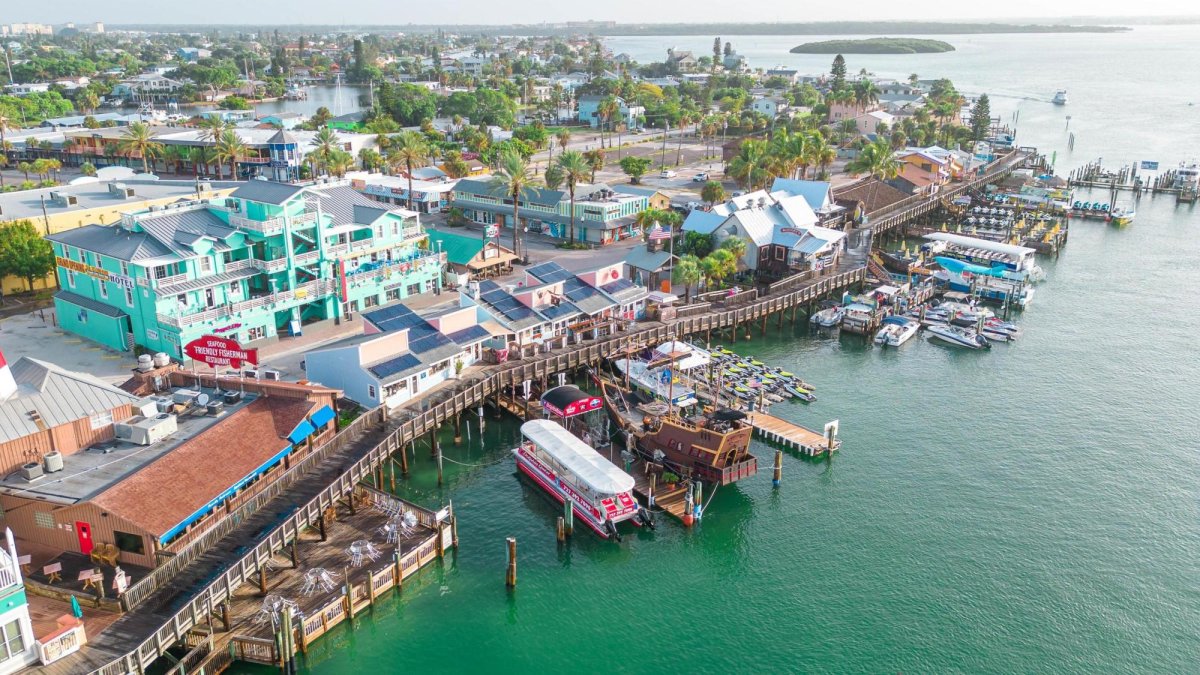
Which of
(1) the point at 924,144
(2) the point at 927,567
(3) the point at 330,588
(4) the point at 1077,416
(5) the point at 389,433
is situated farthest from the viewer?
(1) the point at 924,144

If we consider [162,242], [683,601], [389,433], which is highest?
[162,242]

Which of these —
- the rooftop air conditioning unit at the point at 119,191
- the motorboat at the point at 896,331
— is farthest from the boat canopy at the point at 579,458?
the rooftop air conditioning unit at the point at 119,191

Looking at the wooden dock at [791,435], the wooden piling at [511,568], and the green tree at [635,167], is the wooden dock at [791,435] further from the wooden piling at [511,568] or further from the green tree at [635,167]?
the green tree at [635,167]

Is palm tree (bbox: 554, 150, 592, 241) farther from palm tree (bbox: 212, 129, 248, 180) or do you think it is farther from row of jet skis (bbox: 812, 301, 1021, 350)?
palm tree (bbox: 212, 129, 248, 180)

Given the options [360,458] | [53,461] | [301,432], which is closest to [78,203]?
[301,432]

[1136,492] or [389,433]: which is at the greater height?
[389,433]

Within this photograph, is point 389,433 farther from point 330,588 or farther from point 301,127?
point 301,127

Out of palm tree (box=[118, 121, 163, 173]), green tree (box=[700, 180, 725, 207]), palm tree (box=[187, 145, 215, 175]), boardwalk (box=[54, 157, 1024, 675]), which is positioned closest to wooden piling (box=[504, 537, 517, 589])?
boardwalk (box=[54, 157, 1024, 675])

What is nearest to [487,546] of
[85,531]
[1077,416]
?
[85,531]
